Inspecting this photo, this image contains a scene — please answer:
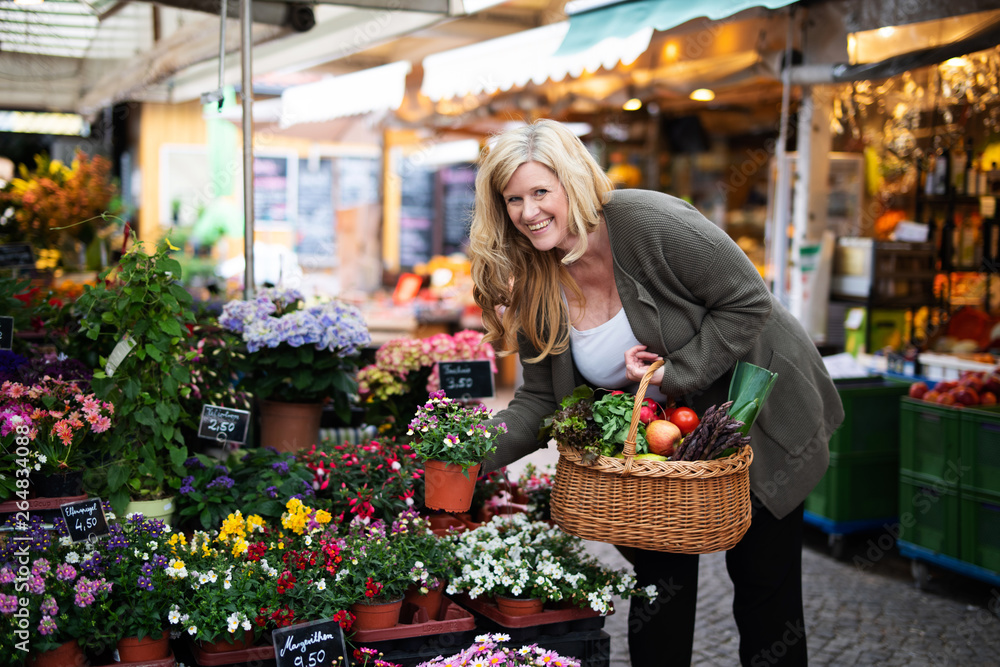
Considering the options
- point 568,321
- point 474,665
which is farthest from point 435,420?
point 474,665

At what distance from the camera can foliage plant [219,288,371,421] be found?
2754mm

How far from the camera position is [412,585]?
2.21 meters

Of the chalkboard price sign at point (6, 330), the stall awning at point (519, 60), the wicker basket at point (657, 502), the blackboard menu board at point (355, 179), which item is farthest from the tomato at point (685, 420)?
the blackboard menu board at point (355, 179)

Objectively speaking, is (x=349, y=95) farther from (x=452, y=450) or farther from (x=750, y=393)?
(x=750, y=393)

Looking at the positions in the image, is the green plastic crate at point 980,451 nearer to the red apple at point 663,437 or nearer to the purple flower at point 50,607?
the red apple at point 663,437

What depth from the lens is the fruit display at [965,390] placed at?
12.5 feet

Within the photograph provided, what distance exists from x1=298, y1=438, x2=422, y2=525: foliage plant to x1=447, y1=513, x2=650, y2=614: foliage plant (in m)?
0.23

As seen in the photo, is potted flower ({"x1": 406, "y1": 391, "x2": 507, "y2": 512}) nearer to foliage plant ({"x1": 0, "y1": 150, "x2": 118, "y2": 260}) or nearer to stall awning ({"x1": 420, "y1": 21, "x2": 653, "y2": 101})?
stall awning ({"x1": 420, "y1": 21, "x2": 653, "y2": 101})

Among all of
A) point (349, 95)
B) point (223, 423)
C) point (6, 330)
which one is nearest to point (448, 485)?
point (223, 423)

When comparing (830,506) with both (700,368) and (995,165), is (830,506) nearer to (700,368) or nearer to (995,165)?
(995,165)

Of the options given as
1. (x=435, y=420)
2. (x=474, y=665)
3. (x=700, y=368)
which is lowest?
(x=474, y=665)

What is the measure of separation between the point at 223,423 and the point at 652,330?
1281mm

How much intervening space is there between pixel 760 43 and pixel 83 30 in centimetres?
392

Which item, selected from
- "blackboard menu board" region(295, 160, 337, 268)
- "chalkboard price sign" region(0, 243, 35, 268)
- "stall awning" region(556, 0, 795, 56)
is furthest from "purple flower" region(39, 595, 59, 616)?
"blackboard menu board" region(295, 160, 337, 268)
